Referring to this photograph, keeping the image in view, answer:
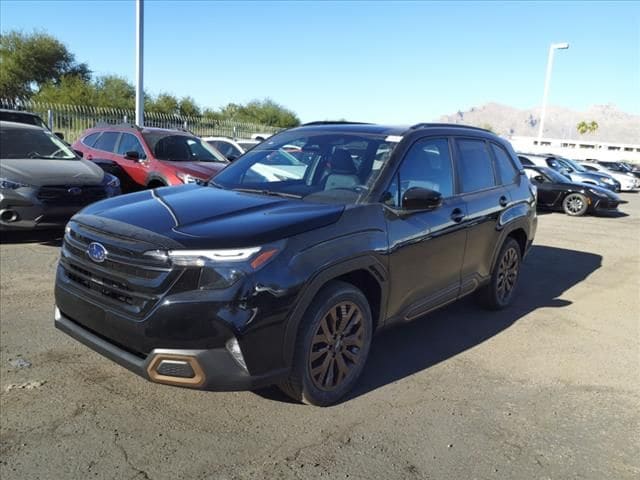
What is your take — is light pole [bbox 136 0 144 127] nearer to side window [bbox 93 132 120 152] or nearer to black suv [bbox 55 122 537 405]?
side window [bbox 93 132 120 152]

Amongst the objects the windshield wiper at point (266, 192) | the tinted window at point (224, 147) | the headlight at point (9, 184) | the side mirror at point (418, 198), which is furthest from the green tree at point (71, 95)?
the side mirror at point (418, 198)

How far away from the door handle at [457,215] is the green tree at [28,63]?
39.6 metres

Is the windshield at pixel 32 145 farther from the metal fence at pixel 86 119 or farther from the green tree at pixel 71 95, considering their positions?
the green tree at pixel 71 95

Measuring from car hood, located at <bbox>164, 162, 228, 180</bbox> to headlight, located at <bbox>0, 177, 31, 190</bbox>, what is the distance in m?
2.47

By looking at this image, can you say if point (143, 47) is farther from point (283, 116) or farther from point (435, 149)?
point (283, 116)

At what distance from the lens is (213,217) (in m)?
3.20

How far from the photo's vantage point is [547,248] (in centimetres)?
963

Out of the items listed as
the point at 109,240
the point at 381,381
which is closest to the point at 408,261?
the point at 381,381

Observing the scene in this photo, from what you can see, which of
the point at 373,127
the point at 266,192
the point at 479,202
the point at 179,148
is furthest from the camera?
the point at 179,148

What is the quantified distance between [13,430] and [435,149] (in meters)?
3.51

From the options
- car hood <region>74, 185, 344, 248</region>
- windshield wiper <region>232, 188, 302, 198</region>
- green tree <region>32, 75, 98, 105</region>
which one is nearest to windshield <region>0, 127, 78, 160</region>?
car hood <region>74, 185, 344, 248</region>

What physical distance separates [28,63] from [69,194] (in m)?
38.2

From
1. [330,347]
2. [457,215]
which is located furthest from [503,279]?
[330,347]

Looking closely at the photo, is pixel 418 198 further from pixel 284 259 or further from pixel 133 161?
pixel 133 161
